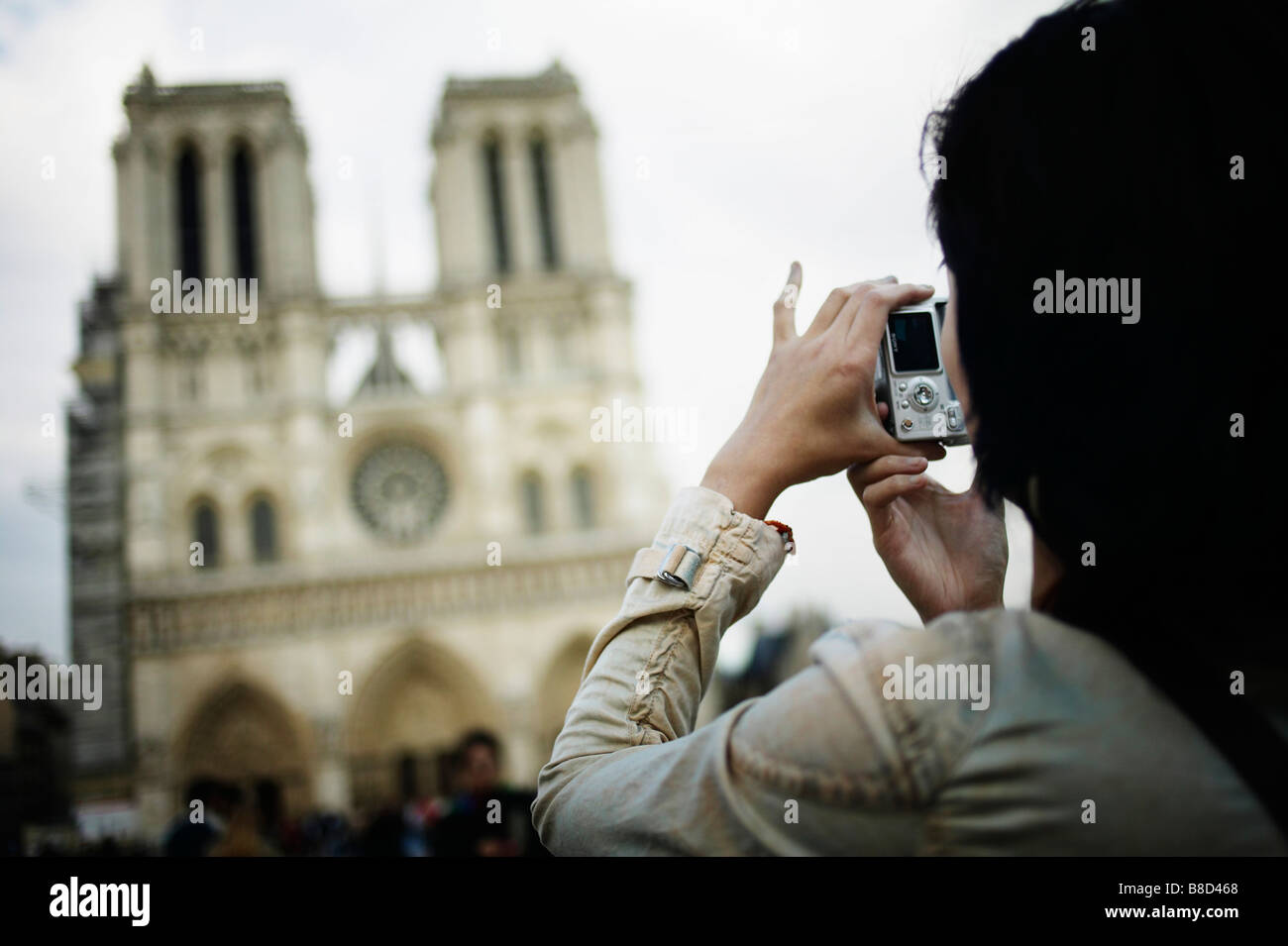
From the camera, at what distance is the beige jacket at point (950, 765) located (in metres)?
0.59

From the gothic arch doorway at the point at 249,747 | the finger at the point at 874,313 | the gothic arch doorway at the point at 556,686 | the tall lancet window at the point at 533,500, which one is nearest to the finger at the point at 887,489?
the finger at the point at 874,313

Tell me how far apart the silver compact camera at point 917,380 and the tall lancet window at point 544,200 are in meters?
20.6

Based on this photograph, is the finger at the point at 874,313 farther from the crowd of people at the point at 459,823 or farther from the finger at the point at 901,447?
the crowd of people at the point at 459,823

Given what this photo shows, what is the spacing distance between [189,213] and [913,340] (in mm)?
21978

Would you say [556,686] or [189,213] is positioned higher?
[189,213]

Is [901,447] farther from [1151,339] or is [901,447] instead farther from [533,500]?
[533,500]

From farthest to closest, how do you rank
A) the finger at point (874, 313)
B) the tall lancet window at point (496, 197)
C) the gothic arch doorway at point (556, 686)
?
the tall lancet window at point (496, 197), the gothic arch doorway at point (556, 686), the finger at point (874, 313)

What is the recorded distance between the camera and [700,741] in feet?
2.19

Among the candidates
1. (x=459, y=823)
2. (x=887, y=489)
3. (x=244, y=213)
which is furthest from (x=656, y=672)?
(x=244, y=213)

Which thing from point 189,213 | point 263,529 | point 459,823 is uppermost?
point 189,213

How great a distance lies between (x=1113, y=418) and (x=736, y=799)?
0.32m
